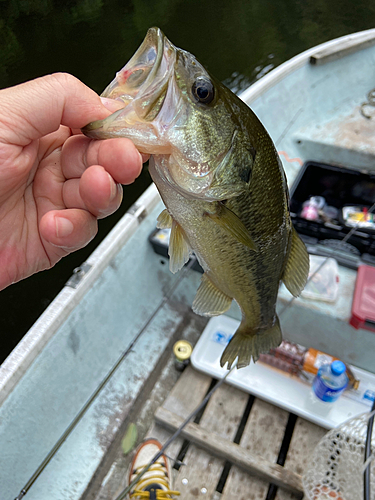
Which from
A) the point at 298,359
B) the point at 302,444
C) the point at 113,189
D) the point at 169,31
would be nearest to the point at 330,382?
the point at 298,359

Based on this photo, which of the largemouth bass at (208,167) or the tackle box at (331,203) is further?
the tackle box at (331,203)

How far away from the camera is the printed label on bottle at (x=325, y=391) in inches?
84.5

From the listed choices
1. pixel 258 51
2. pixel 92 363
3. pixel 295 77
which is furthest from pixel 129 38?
pixel 92 363

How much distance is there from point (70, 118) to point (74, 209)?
0.29m

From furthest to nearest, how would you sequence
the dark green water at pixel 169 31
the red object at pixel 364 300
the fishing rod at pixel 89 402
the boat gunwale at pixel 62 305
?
the dark green water at pixel 169 31 → the red object at pixel 364 300 → the fishing rod at pixel 89 402 → the boat gunwale at pixel 62 305

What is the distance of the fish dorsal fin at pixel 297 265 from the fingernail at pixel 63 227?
0.86 metres

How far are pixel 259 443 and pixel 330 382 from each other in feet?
2.07

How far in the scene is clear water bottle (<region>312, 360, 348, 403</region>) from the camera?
2.09 meters

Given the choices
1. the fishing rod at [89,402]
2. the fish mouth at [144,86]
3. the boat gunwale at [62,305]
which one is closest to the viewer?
the fish mouth at [144,86]

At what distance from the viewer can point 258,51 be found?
10.2m

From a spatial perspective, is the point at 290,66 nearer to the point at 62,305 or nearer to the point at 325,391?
the point at 325,391

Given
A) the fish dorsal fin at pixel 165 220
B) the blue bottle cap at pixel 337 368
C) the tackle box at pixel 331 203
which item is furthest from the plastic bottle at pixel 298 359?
the fish dorsal fin at pixel 165 220

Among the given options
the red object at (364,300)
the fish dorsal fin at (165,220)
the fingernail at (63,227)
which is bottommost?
the red object at (364,300)

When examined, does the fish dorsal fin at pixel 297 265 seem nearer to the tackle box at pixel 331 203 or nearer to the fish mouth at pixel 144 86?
the fish mouth at pixel 144 86
